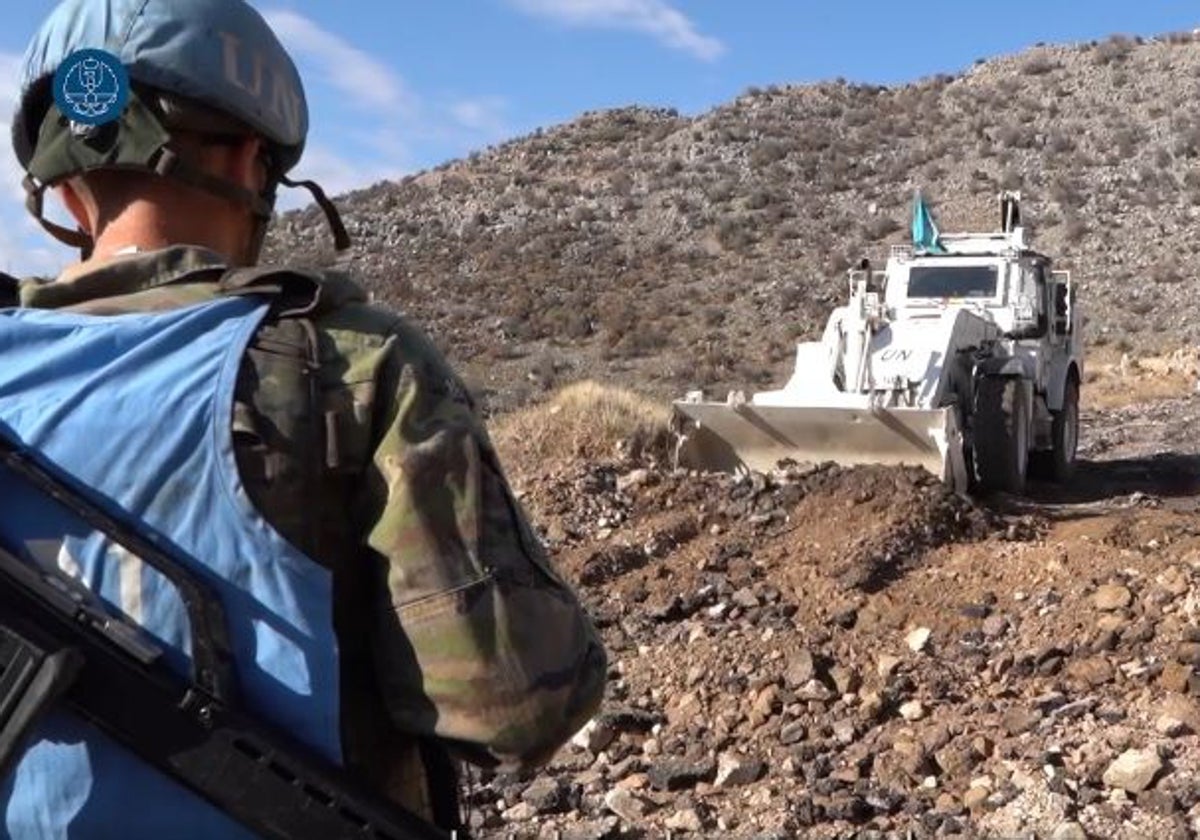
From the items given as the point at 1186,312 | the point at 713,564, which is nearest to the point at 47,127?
the point at 713,564

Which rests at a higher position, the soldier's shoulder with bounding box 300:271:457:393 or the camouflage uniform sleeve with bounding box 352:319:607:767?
the soldier's shoulder with bounding box 300:271:457:393

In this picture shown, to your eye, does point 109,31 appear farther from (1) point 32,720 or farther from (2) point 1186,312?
(2) point 1186,312

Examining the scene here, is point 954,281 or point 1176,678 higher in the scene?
point 954,281

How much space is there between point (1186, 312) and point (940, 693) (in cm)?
2376

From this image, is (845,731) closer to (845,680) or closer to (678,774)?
(845,680)

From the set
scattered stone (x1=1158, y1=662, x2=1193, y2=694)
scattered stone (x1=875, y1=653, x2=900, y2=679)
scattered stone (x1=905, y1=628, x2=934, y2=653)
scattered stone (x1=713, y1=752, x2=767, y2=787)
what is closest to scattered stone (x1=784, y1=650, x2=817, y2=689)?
scattered stone (x1=875, y1=653, x2=900, y2=679)

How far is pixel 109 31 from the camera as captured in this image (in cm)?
171

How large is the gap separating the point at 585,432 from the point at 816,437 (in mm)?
1810

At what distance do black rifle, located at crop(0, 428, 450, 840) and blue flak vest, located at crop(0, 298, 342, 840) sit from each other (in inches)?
0.6

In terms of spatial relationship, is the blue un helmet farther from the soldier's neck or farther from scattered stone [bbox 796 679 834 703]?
scattered stone [bbox 796 679 834 703]

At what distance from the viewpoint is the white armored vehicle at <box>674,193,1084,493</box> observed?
434 inches

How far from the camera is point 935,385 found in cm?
1145

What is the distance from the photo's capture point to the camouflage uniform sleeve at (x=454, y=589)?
1.59 m

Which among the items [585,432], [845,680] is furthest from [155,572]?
[585,432]
